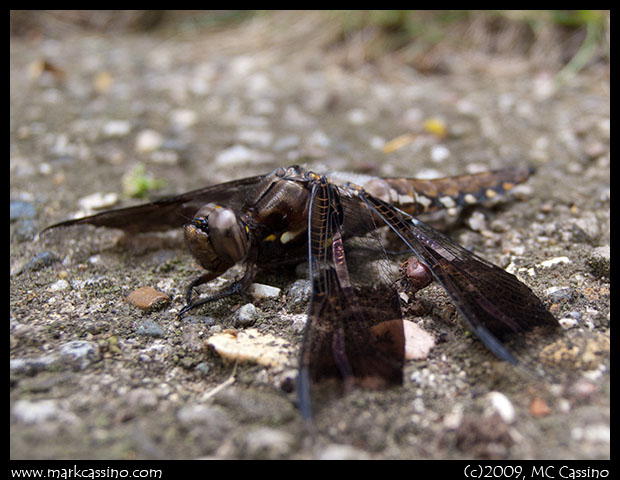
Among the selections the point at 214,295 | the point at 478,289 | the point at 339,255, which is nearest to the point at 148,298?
the point at 214,295

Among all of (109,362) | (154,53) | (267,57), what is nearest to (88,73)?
(154,53)

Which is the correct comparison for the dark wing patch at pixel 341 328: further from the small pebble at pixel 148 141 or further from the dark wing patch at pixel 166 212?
the small pebble at pixel 148 141

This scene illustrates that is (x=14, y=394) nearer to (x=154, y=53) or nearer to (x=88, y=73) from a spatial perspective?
(x=88, y=73)

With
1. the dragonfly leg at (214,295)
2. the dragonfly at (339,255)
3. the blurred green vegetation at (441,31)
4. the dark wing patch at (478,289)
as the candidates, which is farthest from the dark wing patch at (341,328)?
the blurred green vegetation at (441,31)

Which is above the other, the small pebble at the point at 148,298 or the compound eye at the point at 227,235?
Answer: the compound eye at the point at 227,235

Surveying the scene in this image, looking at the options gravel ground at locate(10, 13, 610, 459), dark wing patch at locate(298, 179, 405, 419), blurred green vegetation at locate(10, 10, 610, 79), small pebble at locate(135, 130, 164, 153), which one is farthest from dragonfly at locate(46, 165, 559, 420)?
blurred green vegetation at locate(10, 10, 610, 79)

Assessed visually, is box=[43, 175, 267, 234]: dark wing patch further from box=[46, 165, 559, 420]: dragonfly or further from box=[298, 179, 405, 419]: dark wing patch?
box=[298, 179, 405, 419]: dark wing patch

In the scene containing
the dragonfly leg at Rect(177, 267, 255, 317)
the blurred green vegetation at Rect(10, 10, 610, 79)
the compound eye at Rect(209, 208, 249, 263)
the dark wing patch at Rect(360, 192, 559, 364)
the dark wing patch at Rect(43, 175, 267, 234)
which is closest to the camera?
the dark wing patch at Rect(360, 192, 559, 364)
